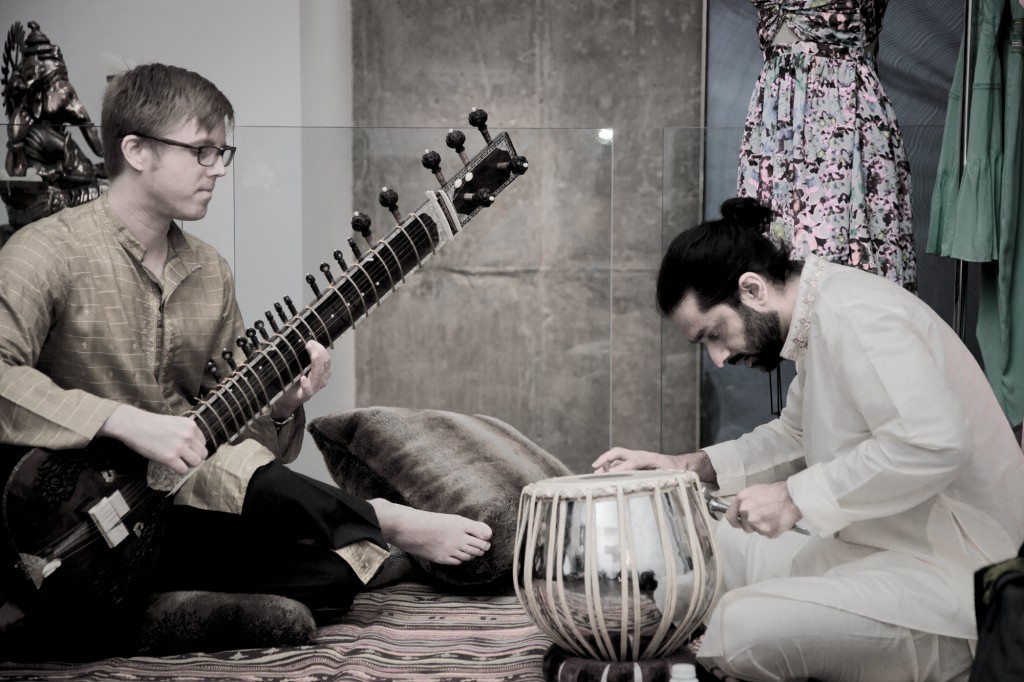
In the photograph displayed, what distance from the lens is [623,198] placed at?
3.14m

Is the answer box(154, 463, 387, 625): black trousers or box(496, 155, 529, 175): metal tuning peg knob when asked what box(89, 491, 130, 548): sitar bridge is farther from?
box(496, 155, 529, 175): metal tuning peg knob

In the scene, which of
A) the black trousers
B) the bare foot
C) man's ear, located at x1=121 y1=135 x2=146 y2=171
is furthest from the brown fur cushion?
man's ear, located at x1=121 y1=135 x2=146 y2=171

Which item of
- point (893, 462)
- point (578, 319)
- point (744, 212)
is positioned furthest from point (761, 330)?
point (578, 319)

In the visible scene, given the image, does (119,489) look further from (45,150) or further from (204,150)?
(45,150)

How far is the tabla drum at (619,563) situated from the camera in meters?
1.84

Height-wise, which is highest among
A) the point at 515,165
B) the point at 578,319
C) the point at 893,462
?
the point at 515,165

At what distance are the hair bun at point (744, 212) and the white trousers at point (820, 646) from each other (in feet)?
2.37

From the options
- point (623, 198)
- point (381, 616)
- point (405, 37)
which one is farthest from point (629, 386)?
point (405, 37)

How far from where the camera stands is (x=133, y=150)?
2.32 m

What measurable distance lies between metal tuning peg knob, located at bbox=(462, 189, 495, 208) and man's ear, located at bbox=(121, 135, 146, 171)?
0.72 m

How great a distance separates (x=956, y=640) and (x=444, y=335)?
5.50 feet

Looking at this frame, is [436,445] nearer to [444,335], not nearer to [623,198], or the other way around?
[444,335]

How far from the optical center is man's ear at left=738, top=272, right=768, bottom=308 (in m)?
2.10

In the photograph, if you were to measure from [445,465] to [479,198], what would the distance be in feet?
2.29
